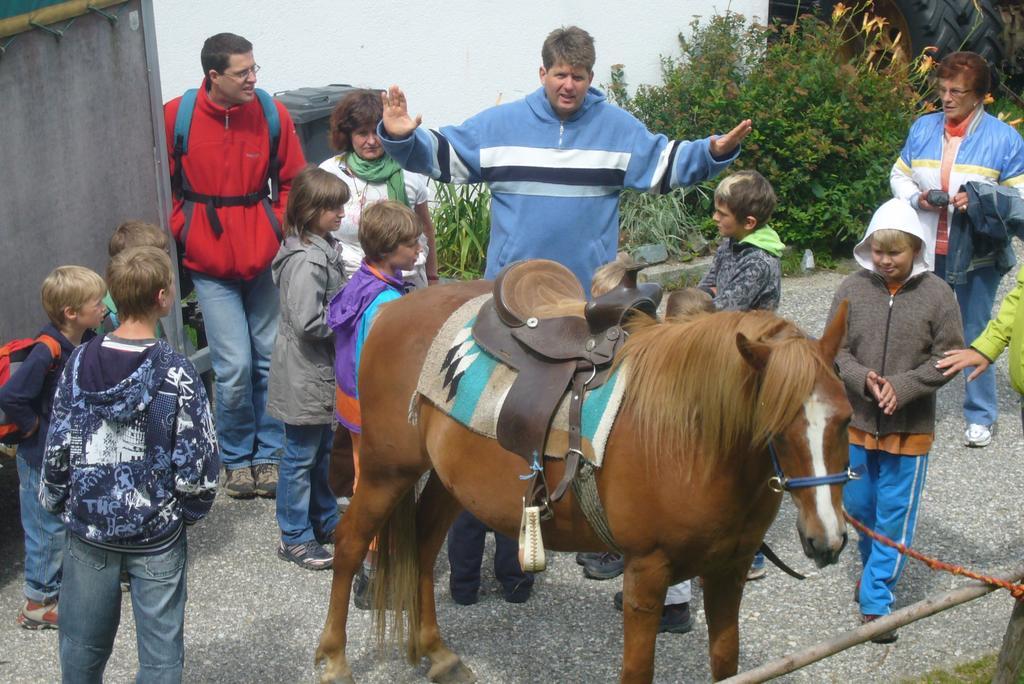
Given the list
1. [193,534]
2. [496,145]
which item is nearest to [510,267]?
[496,145]

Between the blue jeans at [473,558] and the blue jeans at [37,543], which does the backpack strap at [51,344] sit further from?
the blue jeans at [473,558]

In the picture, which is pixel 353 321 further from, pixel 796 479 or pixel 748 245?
pixel 796 479

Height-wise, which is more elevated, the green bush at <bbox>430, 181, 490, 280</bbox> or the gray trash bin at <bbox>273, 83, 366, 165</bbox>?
the gray trash bin at <bbox>273, 83, 366, 165</bbox>

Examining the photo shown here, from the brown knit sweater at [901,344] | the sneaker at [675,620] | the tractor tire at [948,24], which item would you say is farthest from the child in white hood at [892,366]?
the tractor tire at [948,24]

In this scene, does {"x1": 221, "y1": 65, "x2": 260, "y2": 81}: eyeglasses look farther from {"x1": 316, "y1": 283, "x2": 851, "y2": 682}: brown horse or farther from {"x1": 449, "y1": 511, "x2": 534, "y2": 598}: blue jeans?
{"x1": 449, "y1": 511, "x2": 534, "y2": 598}: blue jeans

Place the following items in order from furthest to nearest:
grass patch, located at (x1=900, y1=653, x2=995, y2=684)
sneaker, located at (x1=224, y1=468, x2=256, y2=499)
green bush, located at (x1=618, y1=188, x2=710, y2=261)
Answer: green bush, located at (x1=618, y1=188, x2=710, y2=261) → sneaker, located at (x1=224, y1=468, x2=256, y2=499) → grass patch, located at (x1=900, y1=653, x2=995, y2=684)

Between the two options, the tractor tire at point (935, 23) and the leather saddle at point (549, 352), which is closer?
the leather saddle at point (549, 352)

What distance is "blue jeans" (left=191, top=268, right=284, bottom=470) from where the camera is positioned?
558 cm

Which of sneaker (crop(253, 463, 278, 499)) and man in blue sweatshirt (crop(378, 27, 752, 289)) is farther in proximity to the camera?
sneaker (crop(253, 463, 278, 499))

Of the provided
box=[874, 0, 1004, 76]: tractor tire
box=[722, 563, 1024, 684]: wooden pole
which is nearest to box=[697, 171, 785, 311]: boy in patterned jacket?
box=[722, 563, 1024, 684]: wooden pole

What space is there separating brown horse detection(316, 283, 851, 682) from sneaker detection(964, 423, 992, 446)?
3.14 metres

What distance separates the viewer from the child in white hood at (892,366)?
432 centimetres

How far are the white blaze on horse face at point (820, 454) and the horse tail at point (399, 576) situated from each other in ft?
5.81

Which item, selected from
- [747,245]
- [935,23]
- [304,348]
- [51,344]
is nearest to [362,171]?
Answer: [304,348]
